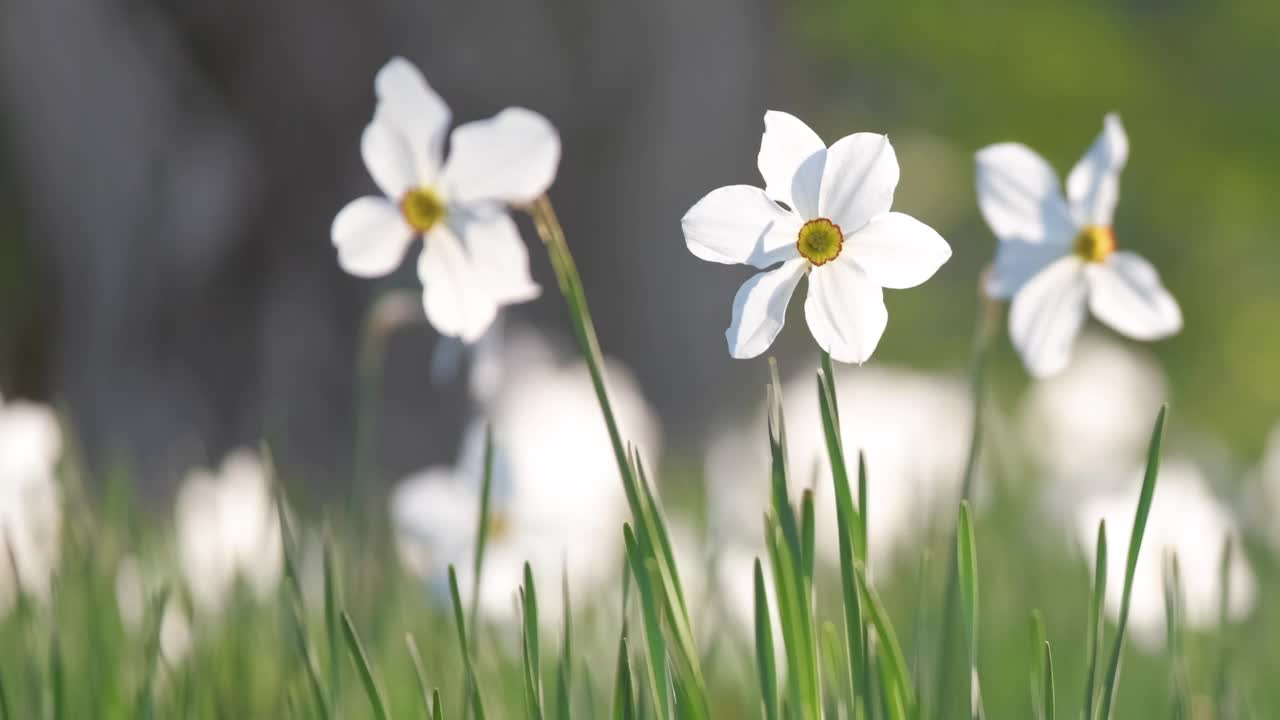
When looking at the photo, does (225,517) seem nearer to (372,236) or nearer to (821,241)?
(372,236)

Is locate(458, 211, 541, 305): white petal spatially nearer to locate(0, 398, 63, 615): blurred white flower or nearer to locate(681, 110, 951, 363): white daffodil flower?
locate(681, 110, 951, 363): white daffodil flower

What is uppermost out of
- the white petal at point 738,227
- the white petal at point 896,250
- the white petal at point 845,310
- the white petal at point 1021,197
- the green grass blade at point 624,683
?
the white petal at point 1021,197

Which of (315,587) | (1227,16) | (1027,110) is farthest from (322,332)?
(1227,16)

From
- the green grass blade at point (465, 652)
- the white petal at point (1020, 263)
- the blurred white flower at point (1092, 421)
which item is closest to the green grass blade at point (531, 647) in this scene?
the green grass blade at point (465, 652)

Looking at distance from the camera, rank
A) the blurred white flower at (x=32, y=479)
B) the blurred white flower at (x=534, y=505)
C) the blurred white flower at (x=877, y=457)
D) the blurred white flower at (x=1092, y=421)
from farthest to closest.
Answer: the blurred white flower at (x=1092, y=421) < the blurred white flower at (x=877, y=457) < the blurred white flower at (x=32, y=479) < the blurred white flower at (x=534, y=505)

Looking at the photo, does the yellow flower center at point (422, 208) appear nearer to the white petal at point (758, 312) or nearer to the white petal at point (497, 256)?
the white petal at point (497, 256)
